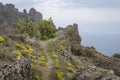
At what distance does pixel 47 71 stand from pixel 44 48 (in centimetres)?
1145

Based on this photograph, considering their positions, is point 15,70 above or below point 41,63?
above

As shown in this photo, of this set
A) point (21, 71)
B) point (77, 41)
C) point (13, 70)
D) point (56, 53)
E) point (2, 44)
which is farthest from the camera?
point (77, 41)

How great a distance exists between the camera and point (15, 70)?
2983 centimetres

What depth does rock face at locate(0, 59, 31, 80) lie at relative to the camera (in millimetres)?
28480

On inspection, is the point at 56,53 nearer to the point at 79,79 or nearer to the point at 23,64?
the point at 79,79

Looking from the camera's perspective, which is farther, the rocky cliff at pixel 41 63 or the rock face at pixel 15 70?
the rocky cliff at pixel 41 63

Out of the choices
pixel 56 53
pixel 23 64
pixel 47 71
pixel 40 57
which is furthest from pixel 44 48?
pixel 23 64

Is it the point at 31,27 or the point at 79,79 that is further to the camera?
the point at 31,27

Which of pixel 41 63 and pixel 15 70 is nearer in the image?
pixel 15 70

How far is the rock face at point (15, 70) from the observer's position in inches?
1121

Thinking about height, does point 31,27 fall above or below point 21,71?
above

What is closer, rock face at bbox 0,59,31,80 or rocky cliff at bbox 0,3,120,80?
rock face at bbox 0,59,31,80

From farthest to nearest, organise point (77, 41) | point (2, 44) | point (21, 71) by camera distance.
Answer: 1. point (77, 41)
2. point (2, 44)
3. point (21, 71)

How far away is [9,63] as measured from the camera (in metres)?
30.1
